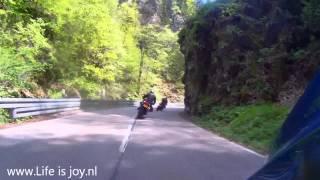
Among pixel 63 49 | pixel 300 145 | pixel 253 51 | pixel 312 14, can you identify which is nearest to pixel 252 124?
pixel 312 14

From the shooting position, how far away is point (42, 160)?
9.11 metres

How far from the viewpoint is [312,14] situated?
64.8 feet

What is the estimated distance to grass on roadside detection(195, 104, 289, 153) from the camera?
52.5ft

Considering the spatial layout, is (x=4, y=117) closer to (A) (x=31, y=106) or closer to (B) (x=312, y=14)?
(A) (x=31, y=106)

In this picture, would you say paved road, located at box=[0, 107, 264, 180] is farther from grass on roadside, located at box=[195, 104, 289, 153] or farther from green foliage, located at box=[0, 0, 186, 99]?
green foliage, located at box=[0, 0, 186, 99]

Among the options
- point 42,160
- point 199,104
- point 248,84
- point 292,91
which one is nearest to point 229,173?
point 42,160

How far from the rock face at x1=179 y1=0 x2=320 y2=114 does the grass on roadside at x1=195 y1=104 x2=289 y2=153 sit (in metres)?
1.81

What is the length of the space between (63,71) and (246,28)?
15955mm

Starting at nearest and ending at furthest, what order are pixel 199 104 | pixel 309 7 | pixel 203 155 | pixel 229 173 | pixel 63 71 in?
pixel 229 173 → pixel 203 155 → pixel 309 7 → pixel 199 104 → pixel 63 71

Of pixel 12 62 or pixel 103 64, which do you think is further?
pixel 103 64

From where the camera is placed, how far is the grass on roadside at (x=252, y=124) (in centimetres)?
1600

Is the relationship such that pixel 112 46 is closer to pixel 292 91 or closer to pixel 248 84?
pixel 248 84

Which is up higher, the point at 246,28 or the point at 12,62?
the point at 246,28

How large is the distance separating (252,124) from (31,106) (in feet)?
29.1
